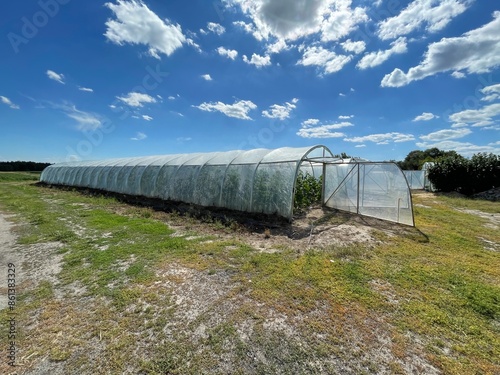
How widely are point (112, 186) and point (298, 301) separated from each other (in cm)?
1738

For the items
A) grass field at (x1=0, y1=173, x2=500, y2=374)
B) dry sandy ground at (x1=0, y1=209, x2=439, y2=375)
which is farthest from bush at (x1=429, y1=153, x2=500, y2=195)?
dry sandy ground at (x1=0, y1=209, x2=439, y2=375)

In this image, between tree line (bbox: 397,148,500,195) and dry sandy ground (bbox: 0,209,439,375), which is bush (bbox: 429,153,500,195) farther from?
dry sandy ground (bbox: 0,209,439,375)

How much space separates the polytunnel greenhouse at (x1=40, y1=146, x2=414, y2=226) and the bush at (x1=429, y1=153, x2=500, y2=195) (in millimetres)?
14448

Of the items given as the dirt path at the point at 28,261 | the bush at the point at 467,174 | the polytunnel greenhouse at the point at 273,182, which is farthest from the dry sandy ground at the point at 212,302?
the bush at the point at 467,174

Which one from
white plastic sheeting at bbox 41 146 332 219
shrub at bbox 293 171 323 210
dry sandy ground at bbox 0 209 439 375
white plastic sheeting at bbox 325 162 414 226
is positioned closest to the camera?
dry sandy ground at bbox 0 209 439 375

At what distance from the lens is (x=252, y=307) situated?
11.8 feet

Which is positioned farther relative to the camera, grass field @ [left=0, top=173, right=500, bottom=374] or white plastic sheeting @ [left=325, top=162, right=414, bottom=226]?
white plastic sheeting @ [left=325, top=162, right=414, bottom=226]

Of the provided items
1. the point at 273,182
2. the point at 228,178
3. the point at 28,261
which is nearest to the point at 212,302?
the point at 28,261

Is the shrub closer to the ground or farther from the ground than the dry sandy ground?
farther from the ground

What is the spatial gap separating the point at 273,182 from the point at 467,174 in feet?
63.9

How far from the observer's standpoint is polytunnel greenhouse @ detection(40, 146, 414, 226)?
27.7 ft

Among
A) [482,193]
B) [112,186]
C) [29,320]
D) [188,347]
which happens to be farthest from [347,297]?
[482,193]

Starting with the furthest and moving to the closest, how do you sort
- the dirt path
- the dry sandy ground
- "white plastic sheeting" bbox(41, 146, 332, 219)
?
"white plastic sheeting" bbox(41, 146, 332, 219)
the dirt path
the dry sandy ground

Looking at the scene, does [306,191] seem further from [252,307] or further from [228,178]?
[252,307]
